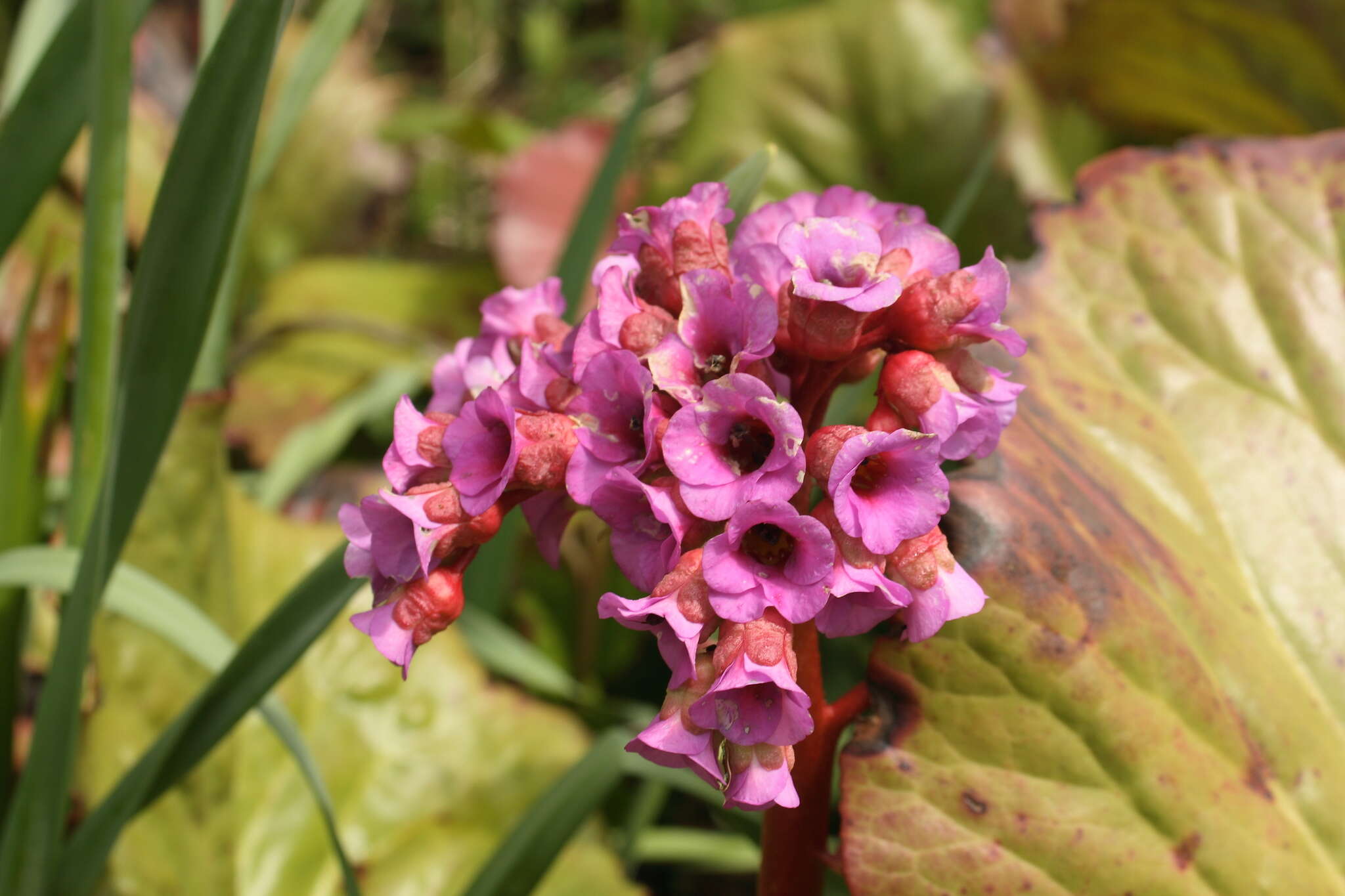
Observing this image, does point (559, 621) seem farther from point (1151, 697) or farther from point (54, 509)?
point (1151, 697)

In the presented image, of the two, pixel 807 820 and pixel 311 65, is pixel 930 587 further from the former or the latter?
pixel 311 65

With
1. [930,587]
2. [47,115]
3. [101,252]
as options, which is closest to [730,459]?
[930,587]

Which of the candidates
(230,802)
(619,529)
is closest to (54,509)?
(230,802)

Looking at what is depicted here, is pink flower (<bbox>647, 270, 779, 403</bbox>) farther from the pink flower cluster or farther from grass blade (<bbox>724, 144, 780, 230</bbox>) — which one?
grass blade (<bbox>724, 144, 780, 230</bbox>)

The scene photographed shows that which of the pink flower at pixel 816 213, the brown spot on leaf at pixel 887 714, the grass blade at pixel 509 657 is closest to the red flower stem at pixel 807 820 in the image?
the brown spot on leaf at pixel 887 714

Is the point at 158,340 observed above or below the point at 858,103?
above

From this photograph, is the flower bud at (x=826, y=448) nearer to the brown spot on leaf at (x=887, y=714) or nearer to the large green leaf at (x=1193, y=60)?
the brown spot on leaf at (x=887, y=714)

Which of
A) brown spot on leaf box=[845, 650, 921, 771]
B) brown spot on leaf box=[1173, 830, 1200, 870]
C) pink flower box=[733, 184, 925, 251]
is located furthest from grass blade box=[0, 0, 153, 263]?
brown spot on leaf box=[1173, 830, 1200, 870]
